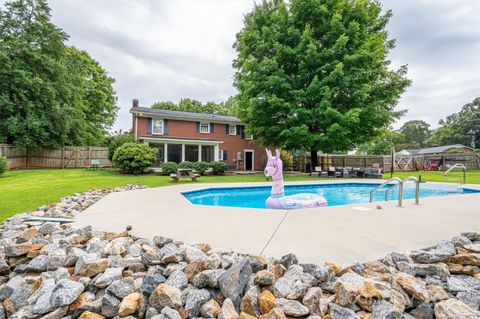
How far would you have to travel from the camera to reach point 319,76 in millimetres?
15641

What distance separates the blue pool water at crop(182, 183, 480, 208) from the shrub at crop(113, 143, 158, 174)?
7553 millimetres

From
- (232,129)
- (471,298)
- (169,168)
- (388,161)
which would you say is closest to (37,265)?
(471,298)

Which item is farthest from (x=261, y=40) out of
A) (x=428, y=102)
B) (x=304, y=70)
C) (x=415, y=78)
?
(x=428, y=102)

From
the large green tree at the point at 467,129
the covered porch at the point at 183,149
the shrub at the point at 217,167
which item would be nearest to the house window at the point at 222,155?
the covered porch at the point at 183,149

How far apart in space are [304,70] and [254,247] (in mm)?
14886

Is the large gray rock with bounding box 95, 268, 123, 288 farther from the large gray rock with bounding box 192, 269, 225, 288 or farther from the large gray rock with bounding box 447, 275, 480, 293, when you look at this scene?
the large gray rock with bounding box 447, 275, 480, 293

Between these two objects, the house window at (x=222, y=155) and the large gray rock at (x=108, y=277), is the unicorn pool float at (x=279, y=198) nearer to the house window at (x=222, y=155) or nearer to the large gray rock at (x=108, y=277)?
the large gray rock at (x=108, y=277)

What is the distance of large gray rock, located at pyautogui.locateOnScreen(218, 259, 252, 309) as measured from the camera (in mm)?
2016

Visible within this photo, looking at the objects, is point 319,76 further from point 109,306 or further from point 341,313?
point 109,306

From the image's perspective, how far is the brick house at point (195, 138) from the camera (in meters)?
19.8

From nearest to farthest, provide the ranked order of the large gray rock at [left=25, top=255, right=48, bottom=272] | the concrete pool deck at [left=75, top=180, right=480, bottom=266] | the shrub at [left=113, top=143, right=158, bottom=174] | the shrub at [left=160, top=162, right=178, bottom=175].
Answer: the large gray rock at [left=25, top=255, right=48, bottom=272] < the concrete pool deck at [left=75, top=180, right=480, bottom=266] < the shrub at [left=113, top=143, right=158, bottom=174] < the shrub at [left=160, top=162, right=178, bottom=175]

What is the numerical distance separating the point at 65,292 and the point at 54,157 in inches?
854

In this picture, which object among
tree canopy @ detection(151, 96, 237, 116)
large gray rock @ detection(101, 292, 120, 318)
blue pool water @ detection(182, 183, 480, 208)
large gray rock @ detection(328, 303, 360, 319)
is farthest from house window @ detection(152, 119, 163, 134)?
large gray rock @ detection(328, 303, 360, 319)

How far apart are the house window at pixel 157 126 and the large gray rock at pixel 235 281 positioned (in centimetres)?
1955
